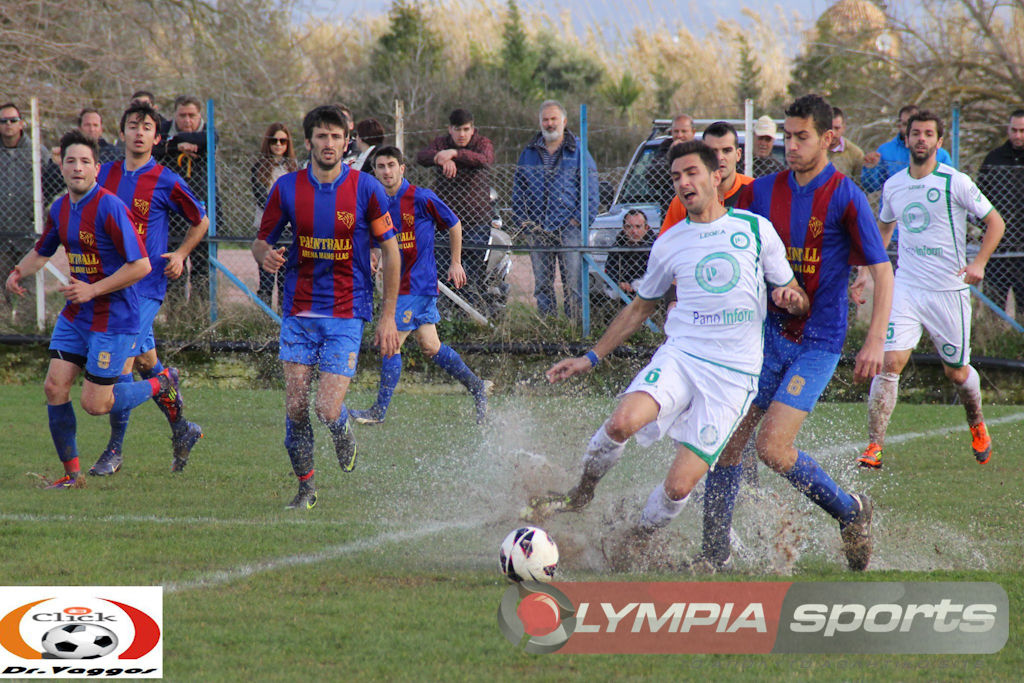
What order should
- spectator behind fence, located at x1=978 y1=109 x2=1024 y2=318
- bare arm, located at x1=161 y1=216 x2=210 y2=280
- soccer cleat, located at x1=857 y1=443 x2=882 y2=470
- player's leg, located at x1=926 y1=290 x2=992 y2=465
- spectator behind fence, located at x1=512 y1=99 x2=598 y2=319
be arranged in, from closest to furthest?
1. bare arm, located at x1=161 y1=216 x2=210 y2=280
2. soccer cleat, located at x1=857 y1=443 x2=882 y2=470
3. player's leg, located at x1=926 y1=290 x2=992 y2=465
4. spectator behind fence, located at x1=978 y1=109 x2=1024 y2=318
5. spectator behind fence, located at x1=512 y1=99 x2=598 y2=319

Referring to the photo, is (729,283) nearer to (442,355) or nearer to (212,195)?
(442,355)

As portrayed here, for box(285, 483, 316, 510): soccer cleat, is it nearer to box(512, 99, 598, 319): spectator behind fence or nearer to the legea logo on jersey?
the legea logo on jersey

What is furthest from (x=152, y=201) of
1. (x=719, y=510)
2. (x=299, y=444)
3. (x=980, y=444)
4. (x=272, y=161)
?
(x=980, y=444)

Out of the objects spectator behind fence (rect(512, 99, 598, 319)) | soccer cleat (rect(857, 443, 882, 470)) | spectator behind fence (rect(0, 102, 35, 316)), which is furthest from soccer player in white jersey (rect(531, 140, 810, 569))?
spectator behind fence (rect(0, 102, 35, 316))

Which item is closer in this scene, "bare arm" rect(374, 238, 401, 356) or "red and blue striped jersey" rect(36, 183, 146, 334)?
"bare arm" rect(374, 238, 401, 356)

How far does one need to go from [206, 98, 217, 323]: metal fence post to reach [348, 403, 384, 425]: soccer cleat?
115 inches

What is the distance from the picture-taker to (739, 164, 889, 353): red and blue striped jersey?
509cm

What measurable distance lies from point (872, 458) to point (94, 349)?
15.7ft

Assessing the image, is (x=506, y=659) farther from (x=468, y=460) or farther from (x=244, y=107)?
(x=244, y=107)

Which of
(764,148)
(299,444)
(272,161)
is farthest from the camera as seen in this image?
(272,161)

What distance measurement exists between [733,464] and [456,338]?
629 centimetres

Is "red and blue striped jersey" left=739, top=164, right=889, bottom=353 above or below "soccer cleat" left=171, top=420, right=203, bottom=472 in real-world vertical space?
above

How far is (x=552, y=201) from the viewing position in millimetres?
11016

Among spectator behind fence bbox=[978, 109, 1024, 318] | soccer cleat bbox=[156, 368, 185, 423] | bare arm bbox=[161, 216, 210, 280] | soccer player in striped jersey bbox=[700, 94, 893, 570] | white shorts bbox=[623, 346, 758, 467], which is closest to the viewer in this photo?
white shorts bbox=[623, 346, 758, 467]
